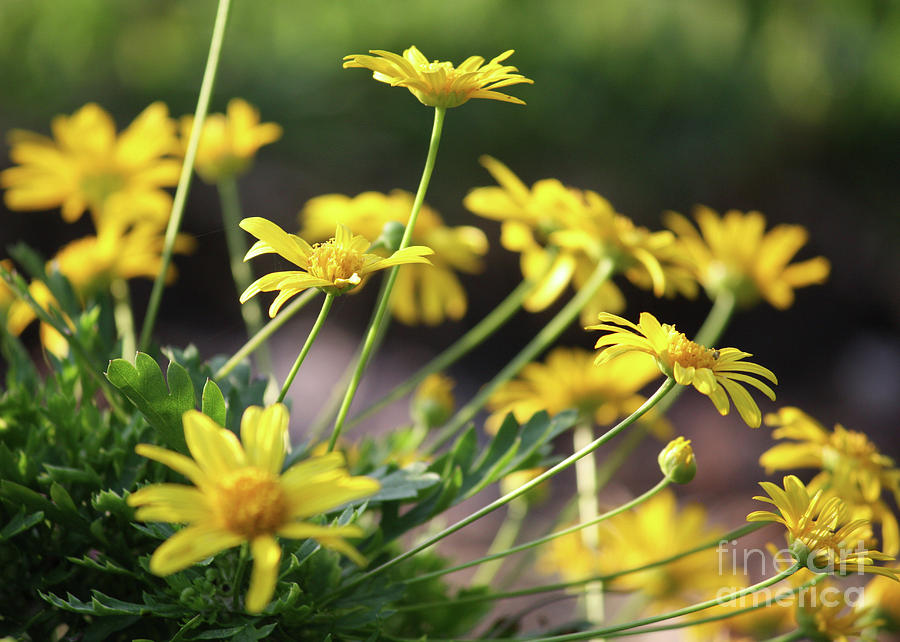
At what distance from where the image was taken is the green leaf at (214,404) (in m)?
0.41

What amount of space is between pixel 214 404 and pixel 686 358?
0.24 metres

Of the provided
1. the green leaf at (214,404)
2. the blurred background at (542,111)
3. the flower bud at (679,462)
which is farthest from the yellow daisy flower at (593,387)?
the blurred background at (542,111)

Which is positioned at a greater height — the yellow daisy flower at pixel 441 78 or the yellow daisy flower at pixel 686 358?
the yellow daisy flower at pixel 441 78

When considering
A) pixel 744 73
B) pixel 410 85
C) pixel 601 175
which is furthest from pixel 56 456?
pixel 744 73

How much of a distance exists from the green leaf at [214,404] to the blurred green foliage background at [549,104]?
7.38 ft

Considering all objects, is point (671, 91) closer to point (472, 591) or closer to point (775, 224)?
point (775, 224)

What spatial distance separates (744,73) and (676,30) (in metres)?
0.28

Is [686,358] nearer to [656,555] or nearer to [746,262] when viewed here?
[746,262]

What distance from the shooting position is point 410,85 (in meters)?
0.45

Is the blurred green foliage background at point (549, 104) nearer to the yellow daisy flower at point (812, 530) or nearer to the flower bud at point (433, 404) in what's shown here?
the flower bud at point (433, 404)

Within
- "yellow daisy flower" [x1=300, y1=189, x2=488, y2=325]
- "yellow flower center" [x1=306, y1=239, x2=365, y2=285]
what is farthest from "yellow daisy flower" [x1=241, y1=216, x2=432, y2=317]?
"yellow daisy flower" [x1=300, y1=189, x2=488, y2=325]

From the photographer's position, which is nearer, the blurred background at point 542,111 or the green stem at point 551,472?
the green stem at point 551,472

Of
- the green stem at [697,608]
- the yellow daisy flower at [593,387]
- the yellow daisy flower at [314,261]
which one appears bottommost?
the green stem at [697,608]

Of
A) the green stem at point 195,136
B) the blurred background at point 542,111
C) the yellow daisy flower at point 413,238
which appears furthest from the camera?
the blurred background at point 542,111
